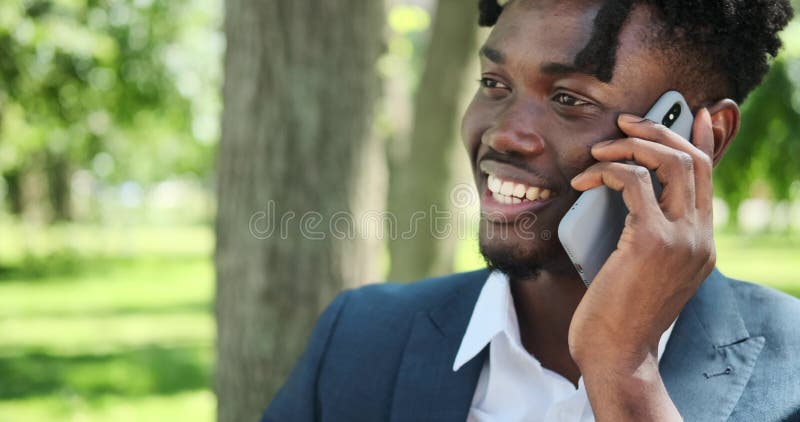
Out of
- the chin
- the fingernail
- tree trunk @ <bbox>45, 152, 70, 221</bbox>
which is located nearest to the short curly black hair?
the fingernail

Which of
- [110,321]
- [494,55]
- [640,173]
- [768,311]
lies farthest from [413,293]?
[110,321]

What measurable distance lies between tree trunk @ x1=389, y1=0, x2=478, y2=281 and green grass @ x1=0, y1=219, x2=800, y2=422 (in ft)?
1.52

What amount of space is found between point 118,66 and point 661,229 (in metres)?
10.9

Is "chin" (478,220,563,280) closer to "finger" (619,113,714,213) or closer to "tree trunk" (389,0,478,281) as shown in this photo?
"finger" (619,113,714,213)

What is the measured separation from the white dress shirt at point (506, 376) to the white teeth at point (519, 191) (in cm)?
26

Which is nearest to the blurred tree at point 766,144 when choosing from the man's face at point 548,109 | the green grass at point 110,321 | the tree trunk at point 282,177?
the green grass at point 110,321

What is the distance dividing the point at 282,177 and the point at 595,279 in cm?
180

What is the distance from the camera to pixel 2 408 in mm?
7785

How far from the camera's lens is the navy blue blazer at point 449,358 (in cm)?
214

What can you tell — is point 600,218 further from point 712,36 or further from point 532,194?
point 712,36

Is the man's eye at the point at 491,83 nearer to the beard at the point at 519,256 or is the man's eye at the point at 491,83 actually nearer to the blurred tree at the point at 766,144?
the beard at the point at 519,256

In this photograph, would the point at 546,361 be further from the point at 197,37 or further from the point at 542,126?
the point at 197,37

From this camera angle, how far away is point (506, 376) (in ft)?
7.72

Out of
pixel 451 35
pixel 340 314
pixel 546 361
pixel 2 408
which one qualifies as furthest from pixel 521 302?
pixel 2 408
